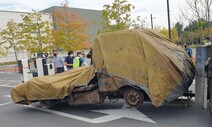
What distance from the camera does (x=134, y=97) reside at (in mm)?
6008

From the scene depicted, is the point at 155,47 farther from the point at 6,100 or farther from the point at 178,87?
the point at 6,100

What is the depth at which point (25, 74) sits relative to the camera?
13430 mm

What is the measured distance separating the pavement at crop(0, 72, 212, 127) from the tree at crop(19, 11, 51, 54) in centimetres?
1876

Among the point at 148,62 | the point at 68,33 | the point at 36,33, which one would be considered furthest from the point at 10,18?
the point at 148,62

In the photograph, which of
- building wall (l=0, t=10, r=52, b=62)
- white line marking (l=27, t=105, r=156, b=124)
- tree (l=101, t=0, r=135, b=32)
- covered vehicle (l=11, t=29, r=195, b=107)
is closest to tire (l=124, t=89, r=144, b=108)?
covered vehicle (l=11, t=29, r=195, b=107)

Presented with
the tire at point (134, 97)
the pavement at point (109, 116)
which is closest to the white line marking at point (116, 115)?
the pavement at point (109, 116)

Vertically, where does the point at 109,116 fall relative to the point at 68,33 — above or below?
below

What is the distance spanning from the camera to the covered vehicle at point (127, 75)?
220 inches

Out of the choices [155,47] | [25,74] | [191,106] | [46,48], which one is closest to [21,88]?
[155,47]

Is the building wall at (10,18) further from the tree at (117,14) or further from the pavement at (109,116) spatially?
the pavement at (109,116)

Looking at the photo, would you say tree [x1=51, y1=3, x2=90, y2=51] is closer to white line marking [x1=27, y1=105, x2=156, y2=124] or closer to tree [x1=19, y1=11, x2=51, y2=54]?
tree [x1=19, y1=11, x2=51, y2=54]

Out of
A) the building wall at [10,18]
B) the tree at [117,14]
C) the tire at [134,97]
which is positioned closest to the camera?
the tire at [134,97]

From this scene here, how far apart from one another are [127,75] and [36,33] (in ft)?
72.7

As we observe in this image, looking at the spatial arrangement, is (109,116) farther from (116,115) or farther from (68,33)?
(68,33)
